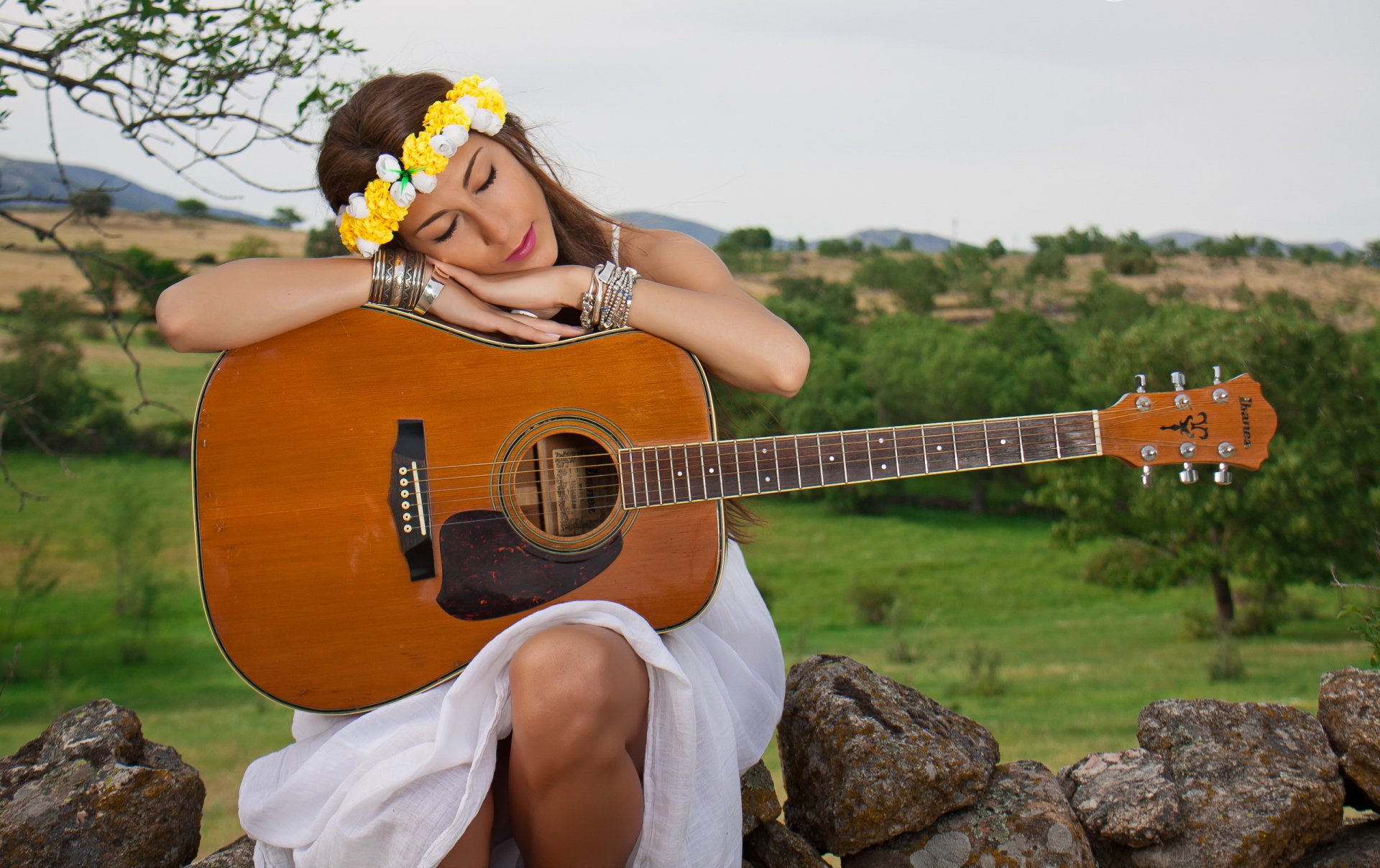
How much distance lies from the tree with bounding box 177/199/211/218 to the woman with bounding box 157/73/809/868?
855 cm

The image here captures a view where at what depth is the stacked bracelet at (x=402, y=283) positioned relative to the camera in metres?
2.44

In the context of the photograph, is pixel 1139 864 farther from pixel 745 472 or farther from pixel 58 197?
pixel 58 197

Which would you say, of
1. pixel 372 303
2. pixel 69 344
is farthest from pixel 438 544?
pixel 69 344

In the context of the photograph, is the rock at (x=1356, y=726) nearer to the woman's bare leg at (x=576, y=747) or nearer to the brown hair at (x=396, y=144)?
the woman's bare leg at (x=576, y=747)

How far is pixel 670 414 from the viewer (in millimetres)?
2391

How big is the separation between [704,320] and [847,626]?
13.8 m

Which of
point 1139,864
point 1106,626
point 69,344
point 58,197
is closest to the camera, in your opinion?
point 1139,864

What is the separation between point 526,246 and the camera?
2.55 meters

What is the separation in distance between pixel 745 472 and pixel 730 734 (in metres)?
0.61

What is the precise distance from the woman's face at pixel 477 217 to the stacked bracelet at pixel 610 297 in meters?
0.23

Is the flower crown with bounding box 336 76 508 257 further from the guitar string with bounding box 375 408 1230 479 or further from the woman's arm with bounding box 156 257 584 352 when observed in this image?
the guitar string with bounding box 375 408 1230 479

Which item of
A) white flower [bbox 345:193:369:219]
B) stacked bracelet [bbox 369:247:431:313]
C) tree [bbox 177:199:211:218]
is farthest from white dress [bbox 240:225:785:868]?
tree [bbox 177:199:211:218]

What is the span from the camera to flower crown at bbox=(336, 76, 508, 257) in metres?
2.45

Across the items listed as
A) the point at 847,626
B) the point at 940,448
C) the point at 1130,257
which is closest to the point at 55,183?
the point at 940,448
